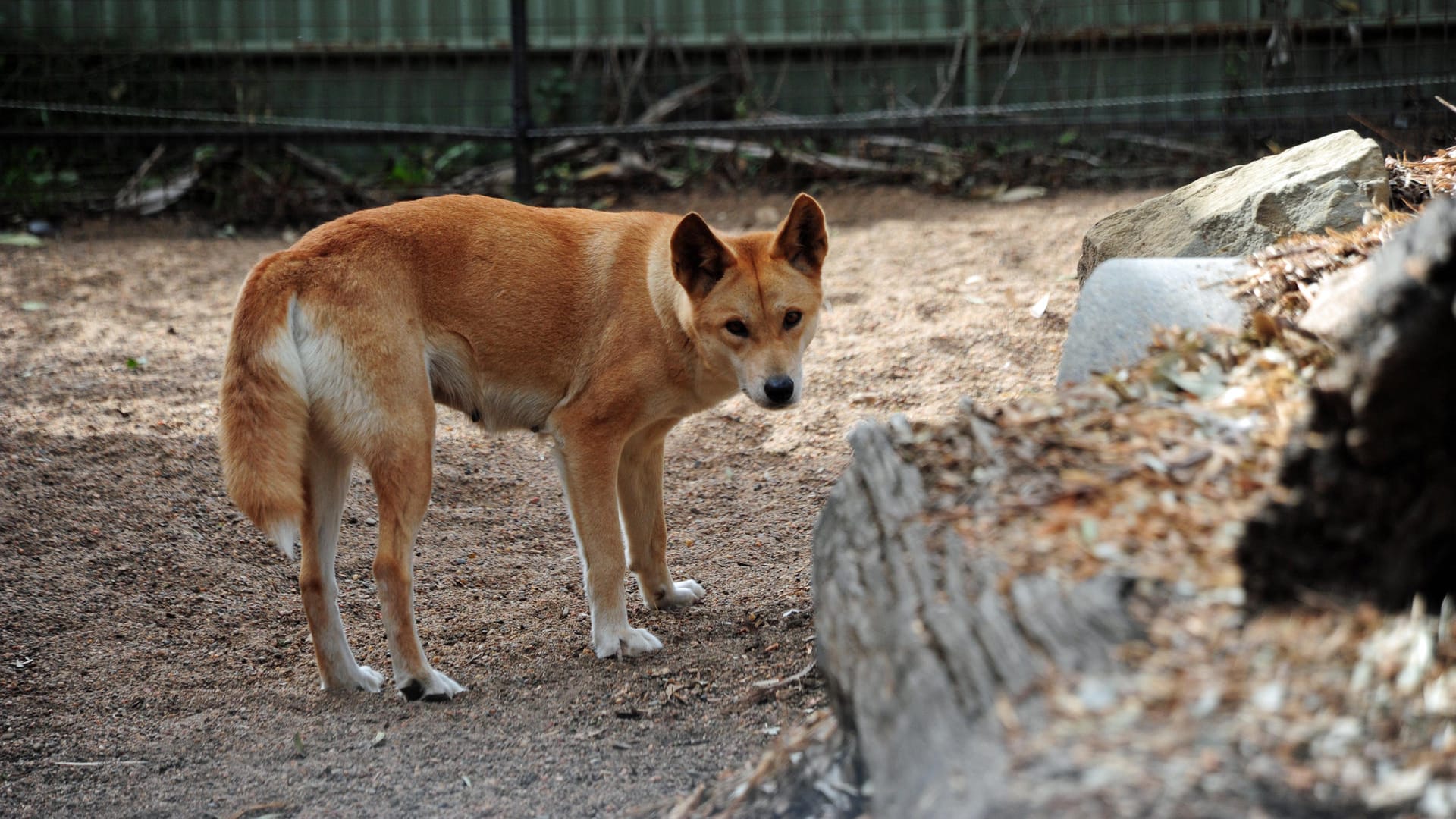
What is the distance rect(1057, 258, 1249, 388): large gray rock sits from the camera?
290 cm

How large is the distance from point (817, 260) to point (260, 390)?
177 cm

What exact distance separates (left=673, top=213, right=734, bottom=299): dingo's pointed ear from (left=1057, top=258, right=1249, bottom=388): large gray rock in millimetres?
1107

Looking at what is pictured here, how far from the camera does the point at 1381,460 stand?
1836 millimetres

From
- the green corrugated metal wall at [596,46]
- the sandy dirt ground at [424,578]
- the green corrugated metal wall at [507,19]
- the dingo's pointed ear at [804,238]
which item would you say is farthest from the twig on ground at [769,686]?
the green corrugated metal wall at [507,19]

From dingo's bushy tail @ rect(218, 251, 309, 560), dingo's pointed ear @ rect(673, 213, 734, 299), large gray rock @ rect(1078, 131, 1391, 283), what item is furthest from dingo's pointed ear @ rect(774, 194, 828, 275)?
dingo's bushy tail @ rect(218, 251, 309, 560)

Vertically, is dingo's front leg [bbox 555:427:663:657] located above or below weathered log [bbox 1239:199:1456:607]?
below

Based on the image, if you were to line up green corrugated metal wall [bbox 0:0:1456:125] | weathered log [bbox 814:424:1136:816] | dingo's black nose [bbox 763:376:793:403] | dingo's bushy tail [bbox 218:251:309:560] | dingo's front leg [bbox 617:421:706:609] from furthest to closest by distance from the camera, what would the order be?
1. green corrugated metal wall [bbox 0:0:1456:125]
2. dingo's front leg [bbox 617:421:706:609]
3. dingo's black nose [bbox 763:376:793:403]
4. dingo's bushy tail [bbox 218:251:309:560]
5. weathered log [bbox 814:424:1136:816]

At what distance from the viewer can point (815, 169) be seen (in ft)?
27.3

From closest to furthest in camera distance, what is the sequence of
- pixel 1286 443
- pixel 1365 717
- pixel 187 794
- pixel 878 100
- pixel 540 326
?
pixel 1365 717 < pixel 1286 443 < pixel 187 794 < pixel 540 326 < pixel 878 100

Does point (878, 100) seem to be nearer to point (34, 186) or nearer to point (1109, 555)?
point (34, 186)

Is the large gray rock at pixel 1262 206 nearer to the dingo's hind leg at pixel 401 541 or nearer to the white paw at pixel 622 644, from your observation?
the white paw at pixel 622 644

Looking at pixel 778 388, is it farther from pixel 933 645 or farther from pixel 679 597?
pixel 933 645

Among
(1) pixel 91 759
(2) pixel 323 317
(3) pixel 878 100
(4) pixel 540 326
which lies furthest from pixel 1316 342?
(3) pixel 878 100

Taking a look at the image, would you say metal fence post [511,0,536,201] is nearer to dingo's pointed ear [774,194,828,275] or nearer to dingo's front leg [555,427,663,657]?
dingo's pointed ear [774,194,828,275]
